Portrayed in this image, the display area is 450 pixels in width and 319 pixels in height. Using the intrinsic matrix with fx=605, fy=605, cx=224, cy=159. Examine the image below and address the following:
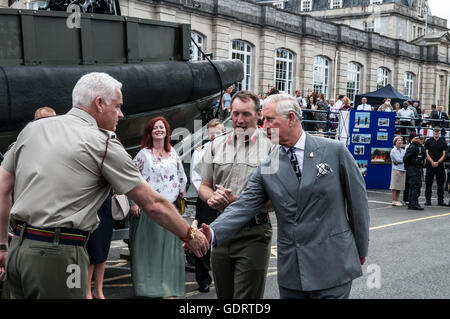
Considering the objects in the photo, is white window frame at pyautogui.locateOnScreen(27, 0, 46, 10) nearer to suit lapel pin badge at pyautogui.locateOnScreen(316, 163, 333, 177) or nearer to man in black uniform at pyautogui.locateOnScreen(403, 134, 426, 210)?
suit lapel pin badge at pyautogui.locateOnScreen(316, 163, 333, 177)

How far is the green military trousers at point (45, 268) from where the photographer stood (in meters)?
3.07

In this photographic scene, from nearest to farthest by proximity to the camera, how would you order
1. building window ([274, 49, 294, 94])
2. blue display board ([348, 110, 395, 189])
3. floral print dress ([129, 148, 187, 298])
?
1. floral print dress ([129, 148, 187, 298])
2. blue display board ([348, 110, 395, 189])
3. building window ([274, 49, 294, 94])

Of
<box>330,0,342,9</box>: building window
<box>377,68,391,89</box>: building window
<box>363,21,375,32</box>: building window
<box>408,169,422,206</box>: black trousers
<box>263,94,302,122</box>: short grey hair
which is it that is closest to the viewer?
<box>263,94,302,122</box>: short grey hair

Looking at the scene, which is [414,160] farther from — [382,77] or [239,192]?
[382,77]

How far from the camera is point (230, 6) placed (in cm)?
2892

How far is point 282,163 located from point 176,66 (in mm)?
5391

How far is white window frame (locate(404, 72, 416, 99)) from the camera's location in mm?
46656

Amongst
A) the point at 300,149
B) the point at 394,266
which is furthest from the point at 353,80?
the point at 300,149

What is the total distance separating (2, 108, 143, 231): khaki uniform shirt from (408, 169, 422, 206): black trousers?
39.7 feet

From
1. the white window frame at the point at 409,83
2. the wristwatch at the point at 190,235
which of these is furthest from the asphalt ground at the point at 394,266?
the white window frame at the point at 409,83

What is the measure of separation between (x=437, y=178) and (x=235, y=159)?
41.9ft

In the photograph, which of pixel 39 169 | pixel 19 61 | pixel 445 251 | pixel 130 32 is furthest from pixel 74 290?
pixel 445 251

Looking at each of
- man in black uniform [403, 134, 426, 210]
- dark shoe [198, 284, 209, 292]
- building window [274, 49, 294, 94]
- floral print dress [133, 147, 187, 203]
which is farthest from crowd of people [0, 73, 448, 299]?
building window [274, 49, 294, 94]

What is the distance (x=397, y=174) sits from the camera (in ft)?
49.8
